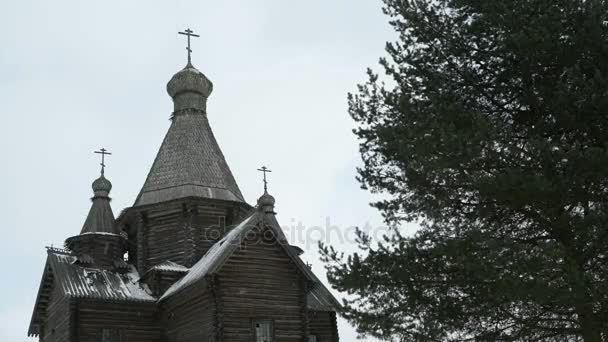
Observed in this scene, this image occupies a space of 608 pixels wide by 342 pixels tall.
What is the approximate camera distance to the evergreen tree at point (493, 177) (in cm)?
1204

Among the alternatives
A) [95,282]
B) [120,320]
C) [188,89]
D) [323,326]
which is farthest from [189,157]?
[323,326]

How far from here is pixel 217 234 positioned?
27.5 metres

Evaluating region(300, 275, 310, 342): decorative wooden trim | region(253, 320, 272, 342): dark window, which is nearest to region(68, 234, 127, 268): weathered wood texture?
region(253, 320, 272, 342): dark window

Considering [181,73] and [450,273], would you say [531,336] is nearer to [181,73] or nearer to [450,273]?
[450,273]

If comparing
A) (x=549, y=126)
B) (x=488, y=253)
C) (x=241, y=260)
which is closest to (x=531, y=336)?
(x=488, y=253)

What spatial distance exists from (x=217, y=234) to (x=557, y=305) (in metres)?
16.7

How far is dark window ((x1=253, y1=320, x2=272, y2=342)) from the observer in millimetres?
23172

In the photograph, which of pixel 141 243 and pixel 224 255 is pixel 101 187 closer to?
pixel 141 243

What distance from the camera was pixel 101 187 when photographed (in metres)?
29.8

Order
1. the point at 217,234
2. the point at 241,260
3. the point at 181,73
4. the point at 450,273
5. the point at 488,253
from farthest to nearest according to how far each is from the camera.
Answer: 1. the point at 181,73
2. the point at 217,234
3. the point at 241,260
4. the point at 450,273
5. the point at 488,253

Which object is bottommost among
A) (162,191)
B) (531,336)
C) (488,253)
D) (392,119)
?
(531,336)

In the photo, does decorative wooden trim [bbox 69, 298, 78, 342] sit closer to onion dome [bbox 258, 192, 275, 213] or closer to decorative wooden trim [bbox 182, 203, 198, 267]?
decorative wooden trim [bbox 182, 203, 198, 267]

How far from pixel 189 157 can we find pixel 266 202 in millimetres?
7297

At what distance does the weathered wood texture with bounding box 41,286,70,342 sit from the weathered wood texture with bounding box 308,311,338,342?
875cm
